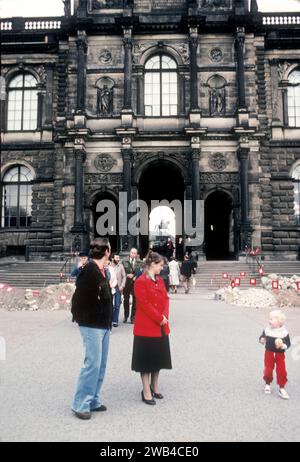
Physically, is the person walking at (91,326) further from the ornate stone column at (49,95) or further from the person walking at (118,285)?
the ornate stone column at (49,95)

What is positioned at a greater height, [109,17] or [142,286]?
[109,17]

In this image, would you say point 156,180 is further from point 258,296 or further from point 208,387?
point 208,387

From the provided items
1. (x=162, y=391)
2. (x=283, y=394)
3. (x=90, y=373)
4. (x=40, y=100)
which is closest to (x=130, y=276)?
(x=162, y=391)

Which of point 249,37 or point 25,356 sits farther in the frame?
point 249,37

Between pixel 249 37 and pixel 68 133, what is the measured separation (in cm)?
1189

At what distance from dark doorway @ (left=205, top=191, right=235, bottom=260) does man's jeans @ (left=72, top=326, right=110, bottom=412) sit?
24.6m

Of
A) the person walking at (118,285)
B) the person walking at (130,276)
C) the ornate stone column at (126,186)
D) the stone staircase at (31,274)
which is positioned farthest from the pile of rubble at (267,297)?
the ornate stone column at (126,186)

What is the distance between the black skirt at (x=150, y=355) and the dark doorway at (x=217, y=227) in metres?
24.0

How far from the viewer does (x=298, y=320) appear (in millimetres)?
11414

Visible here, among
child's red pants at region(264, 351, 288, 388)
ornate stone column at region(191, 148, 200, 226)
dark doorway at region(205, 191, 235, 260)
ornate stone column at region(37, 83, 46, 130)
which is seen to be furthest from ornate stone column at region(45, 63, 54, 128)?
child's red pants at region(264, 351, 288, 388)

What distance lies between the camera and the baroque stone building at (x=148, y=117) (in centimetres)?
2664

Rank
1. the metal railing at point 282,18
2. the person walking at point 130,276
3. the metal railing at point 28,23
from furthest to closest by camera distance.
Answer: the metal railing at point 28,23 → the metal railing at point 282,18 → the person walking at point 130,276

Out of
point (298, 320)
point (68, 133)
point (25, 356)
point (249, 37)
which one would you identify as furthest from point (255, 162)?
point (25, 356)

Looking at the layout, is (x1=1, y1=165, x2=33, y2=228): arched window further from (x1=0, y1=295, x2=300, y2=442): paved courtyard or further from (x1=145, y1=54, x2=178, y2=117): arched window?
(x1=0, y1=295, x2=300, y2=442): paved courtyard
